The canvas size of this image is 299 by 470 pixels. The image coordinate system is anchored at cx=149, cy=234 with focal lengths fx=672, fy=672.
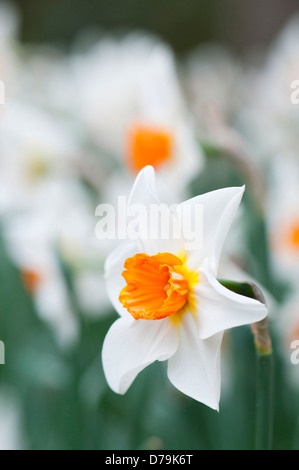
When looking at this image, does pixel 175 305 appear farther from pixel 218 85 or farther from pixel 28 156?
pixel 218 85

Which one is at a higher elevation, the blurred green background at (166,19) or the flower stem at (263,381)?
the blurred green background at (166,19)

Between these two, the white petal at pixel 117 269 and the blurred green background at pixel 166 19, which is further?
the blurred green background at pixel 166 19

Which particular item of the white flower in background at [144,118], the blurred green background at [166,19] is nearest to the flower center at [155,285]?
the white flower in background at [144,118]

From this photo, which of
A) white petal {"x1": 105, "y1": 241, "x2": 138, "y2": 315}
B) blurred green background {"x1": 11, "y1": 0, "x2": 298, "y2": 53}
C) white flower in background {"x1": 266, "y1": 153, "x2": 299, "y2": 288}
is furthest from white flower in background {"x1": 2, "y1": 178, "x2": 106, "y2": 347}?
blurred green background {"x1": 11, "y1": 0, "x2": 298, "y2": 53}

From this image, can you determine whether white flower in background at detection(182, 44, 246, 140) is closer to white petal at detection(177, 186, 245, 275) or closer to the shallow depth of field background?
the shallow depth of field background

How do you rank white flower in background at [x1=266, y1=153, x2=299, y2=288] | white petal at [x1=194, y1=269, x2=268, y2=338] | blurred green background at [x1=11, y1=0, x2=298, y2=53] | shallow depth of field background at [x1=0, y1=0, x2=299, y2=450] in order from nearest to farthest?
white petal at [x1=194, y1=269, x2=268, y2=338] < shallow depth of field background at [x1=0, y1=0, x2=299, y2=450] < white flower in background at [x1=266, y1=153, x2=299, y2=288] < blurred green background at [x1=11, y1=0, x2=298, y2=53]

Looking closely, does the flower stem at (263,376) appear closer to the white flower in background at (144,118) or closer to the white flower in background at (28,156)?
the white flower in background at (144,118)

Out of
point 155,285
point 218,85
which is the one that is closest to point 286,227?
point 155,285
